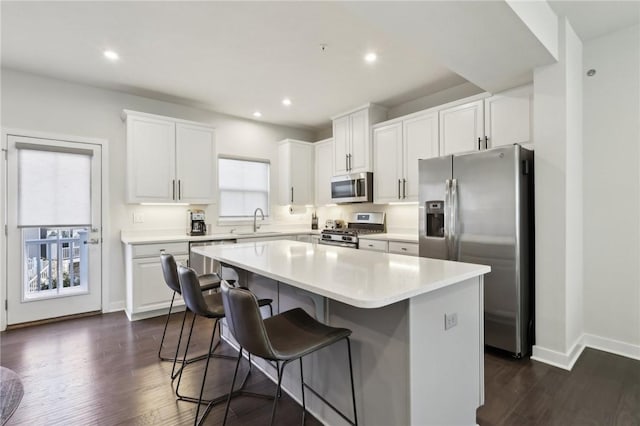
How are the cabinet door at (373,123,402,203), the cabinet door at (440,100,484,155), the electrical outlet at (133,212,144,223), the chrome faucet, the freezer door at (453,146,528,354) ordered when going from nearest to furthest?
the freezer door at (453,146,528,354), the cabinet door at (440,100,484,155), the electrical outlet at (133,212,144,223), the cabinet door at (373,123,402,203), the chrome faucet

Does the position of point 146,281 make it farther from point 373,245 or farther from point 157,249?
point 373,245

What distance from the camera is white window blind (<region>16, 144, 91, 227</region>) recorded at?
11.2 feet

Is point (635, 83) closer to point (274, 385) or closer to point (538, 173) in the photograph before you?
point (538, 173)

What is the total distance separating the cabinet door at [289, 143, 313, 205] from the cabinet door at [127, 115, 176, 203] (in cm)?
188

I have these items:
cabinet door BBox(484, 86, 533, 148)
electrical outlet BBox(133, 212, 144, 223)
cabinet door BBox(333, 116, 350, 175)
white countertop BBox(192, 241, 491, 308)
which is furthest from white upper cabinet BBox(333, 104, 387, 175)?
electrical outlet BBox(133, 212, 144, 223)

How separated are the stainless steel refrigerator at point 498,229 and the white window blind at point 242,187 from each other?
124 inches

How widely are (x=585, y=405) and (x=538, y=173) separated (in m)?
1.67

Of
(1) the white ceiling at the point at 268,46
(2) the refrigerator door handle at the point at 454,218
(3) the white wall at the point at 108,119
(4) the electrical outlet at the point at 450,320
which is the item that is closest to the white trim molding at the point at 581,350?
(2) the refrigerator door handle at the point at 454,218

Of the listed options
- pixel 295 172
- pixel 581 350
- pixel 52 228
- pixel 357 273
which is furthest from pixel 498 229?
pixel 52 228

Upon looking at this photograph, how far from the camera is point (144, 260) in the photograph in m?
3.58

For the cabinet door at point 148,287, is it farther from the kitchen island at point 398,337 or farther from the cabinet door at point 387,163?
the cabinet door at point 387,163

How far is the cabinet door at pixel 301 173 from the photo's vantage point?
17.3 feet

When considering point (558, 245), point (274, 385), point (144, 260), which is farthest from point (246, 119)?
point (558, 245)

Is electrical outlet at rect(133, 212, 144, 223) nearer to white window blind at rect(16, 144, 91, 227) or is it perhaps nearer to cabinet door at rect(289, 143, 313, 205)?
white window blind at rect(16, 144, 91, 227)
